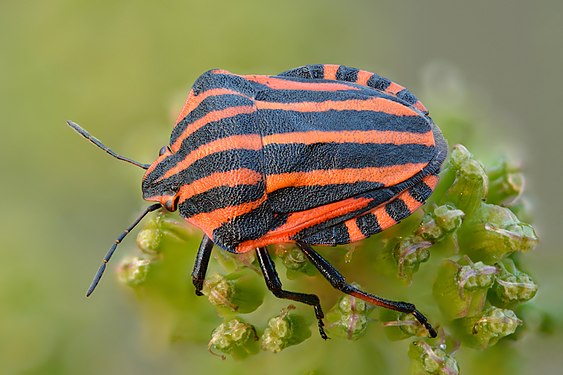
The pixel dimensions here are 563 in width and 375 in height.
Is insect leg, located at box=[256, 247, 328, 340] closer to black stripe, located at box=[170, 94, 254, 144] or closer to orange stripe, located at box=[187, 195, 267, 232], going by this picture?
orange stripe, located at box=[187, 195, 267, 232]

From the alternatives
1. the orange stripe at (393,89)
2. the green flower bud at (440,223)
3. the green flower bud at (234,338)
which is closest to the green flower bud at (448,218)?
the green flower bud at (440,223)

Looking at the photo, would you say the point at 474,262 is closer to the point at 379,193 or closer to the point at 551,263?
the point at 379,193

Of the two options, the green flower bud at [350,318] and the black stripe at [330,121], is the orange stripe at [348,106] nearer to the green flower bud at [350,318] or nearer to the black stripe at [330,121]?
the black stripe at [330,121]

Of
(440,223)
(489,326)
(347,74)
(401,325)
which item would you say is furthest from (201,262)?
(489,326)

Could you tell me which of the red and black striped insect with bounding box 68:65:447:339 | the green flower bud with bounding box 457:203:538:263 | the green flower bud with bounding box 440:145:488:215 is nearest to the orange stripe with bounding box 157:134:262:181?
the red and black striped insect with bounding box 68:65:447:339

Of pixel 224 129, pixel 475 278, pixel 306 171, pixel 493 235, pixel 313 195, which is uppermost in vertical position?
pixel 224 129

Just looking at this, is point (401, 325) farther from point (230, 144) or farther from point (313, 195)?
point (230, 144)
